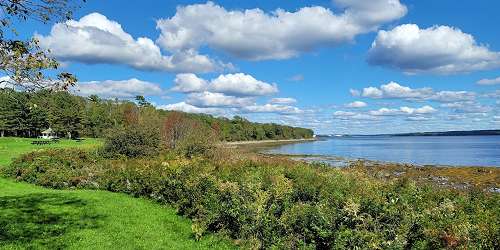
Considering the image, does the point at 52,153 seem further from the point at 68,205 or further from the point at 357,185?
the point at 357,185

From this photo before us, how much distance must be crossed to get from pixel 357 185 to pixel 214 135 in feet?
66.7

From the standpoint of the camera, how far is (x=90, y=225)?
44.9 feet

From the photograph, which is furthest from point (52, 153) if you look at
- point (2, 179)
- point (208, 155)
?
point (208, 155)

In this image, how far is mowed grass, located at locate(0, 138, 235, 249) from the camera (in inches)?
468

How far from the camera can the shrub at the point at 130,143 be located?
3222cm

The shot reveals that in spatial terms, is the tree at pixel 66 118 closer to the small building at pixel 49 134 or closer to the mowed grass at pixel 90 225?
the small building at pixel 49 134

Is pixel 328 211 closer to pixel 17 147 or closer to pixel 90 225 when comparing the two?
pixel 90 225

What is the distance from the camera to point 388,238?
977 centimetres

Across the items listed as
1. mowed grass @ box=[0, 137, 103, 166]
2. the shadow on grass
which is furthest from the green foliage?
mowed grass @ box=[0, 137, 103, 166]

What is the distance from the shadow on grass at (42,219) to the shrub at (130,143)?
45.2 feet

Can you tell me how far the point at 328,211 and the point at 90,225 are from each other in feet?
24.1

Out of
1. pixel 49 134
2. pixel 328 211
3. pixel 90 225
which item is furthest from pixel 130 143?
pixel 49 134

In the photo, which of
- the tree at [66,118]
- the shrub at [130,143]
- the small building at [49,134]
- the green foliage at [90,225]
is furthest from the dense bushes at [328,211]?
the small building at [49,134]

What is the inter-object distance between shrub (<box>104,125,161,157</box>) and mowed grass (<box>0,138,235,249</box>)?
44.4 feet
